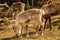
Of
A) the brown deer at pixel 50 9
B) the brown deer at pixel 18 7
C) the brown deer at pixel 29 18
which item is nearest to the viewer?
the brown deer at pixel 29 18

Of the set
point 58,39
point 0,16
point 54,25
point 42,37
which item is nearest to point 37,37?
point 42,37

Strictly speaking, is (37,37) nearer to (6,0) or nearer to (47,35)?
(47,35)

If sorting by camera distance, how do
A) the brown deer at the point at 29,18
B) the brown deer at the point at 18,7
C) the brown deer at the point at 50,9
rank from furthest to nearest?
the brown deer at the point at 18,7
the brown deer at the point at 50,9
the brown deer at the point at 29,18

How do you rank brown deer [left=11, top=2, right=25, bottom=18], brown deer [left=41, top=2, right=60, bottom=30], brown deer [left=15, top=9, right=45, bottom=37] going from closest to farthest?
brown deer [left=15, top=9, right=45, bottom=37] < brown deer [left=41, top=2, right=60, bottom=30] < brown deer [left=11, top=2, right=25, bottom=18]

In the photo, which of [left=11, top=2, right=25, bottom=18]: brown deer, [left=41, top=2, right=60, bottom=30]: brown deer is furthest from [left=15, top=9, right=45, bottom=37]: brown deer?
[left=11, top=2, right=25, bottom=18]: brown deer

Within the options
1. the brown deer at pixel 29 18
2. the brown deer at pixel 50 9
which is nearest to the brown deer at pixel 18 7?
the brown deer at pixel 50 9

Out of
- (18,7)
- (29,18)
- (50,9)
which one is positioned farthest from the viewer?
(18,7)

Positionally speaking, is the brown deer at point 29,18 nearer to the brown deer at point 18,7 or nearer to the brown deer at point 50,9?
the brown deer at point 50,9

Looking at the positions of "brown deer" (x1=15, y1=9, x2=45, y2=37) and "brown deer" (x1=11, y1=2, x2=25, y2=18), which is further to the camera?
"brown deer" (x1=11, y1=2, x2=25, y2=18)

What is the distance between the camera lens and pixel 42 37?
11.5 metres

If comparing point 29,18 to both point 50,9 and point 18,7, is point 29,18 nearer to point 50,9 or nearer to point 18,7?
point 50,9

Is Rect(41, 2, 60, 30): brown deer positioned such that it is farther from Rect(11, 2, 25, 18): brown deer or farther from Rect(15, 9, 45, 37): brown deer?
Rect(11, 2, 25, 18): brown deer

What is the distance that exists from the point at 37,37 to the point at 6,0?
2277 centimetres

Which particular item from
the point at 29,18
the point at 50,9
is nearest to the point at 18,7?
the point at 50,9
